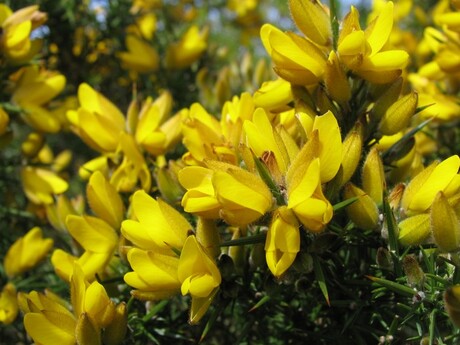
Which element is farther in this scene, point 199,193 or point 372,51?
point 372,51

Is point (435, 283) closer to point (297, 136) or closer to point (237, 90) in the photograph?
point (297, 136)

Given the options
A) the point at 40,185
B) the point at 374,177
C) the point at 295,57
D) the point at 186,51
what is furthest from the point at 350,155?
the point at 186,51

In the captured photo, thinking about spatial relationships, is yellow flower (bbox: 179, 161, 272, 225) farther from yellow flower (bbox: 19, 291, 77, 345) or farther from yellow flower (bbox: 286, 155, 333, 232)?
yellow flower (bbox: 19, 291, 77, 345)

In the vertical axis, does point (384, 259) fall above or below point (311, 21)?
below

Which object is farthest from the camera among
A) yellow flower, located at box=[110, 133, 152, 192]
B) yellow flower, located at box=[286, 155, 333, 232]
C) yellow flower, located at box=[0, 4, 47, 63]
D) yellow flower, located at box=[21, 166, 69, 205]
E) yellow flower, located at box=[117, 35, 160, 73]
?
yellow flower, located at box=[117, 35, 160, 73]

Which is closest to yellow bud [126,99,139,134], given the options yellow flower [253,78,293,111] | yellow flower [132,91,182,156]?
yellow flower [132,91,182,156]

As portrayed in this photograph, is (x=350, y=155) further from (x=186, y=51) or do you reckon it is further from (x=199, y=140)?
(x=186, y=51)
